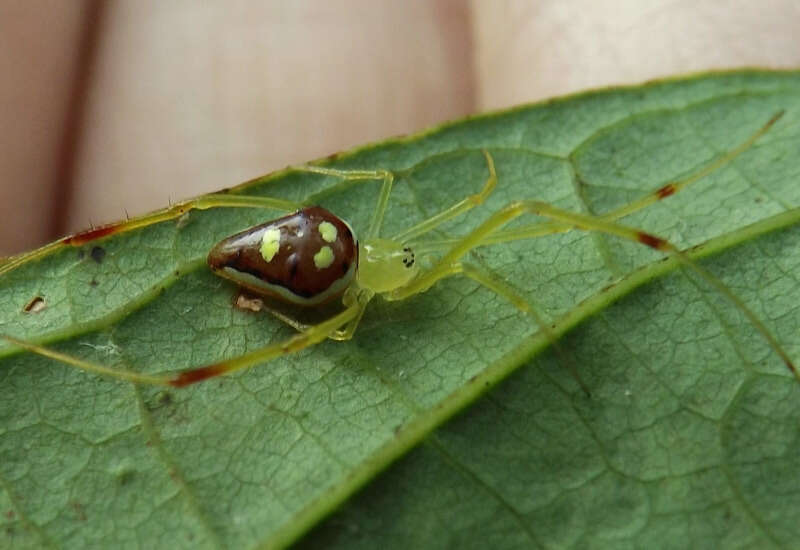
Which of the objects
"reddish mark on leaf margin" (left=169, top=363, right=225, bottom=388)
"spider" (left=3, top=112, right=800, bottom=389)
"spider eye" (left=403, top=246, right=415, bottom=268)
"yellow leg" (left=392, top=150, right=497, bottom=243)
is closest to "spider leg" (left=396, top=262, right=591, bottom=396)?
"spider" (left=3, top=112, right=800, bottom=389)

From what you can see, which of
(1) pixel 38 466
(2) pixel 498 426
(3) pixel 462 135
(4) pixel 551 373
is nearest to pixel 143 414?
(1) pixel 38 466

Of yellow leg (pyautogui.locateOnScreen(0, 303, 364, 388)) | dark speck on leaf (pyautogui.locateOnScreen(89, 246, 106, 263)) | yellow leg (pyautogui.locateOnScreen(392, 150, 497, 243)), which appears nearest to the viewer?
yellow leg (pyautogui.locateOnScreen(0, 303, 364, 388))

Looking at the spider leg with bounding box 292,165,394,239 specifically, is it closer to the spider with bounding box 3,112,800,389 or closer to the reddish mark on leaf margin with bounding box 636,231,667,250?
the spider with bounding box 3,112,800,389

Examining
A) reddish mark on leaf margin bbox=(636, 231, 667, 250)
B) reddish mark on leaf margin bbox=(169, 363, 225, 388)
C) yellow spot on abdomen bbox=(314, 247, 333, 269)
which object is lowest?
reddish mark on leaf margin bbox=(636, 231, 667, 250)

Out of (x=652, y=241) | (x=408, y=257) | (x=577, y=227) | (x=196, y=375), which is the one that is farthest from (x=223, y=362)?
(x=652, y=241)

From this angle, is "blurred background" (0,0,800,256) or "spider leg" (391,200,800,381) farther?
"blurred background" (0,0,800,256)

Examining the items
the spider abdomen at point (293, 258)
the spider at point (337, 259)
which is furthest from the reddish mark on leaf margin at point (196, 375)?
the spider abdomen at point (293, 258)

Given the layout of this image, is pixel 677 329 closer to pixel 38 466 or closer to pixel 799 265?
pixel 799 265
